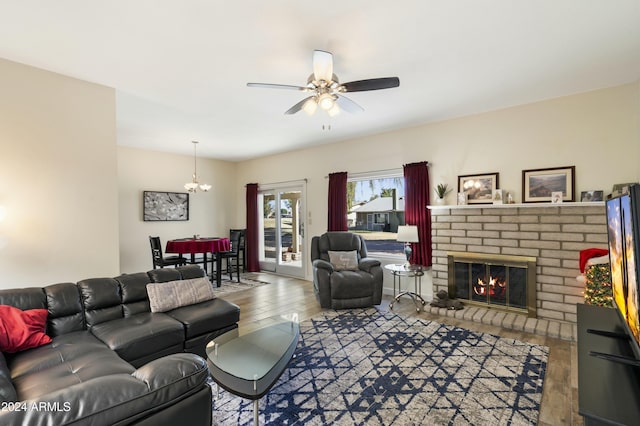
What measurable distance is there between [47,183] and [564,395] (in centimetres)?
470

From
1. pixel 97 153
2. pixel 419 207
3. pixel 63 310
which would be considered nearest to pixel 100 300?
pixel 63 310

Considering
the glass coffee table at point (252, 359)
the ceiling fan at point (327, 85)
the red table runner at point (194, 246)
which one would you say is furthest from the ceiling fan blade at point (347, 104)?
the red table runner at point (194, 246)

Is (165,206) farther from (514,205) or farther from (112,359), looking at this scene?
(514,205)

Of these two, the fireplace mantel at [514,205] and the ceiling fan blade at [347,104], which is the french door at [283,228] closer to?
the fireplace mantel at [514,205]

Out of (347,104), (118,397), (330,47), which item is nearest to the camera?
(118,397)

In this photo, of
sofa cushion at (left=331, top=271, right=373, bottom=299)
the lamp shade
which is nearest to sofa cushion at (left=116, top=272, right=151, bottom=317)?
sofa cushion at (left=331, top=271, right=373, bottom=299)

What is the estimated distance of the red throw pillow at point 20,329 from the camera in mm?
1901

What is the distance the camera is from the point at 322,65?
7.56ft

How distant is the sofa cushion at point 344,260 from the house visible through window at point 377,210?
90 cm

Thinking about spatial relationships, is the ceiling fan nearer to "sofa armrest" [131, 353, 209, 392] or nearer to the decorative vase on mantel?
"sofa armrest" [131, 353, 209, 392]

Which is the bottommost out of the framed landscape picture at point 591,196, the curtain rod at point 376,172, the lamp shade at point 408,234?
the lamp shade at point 408,234

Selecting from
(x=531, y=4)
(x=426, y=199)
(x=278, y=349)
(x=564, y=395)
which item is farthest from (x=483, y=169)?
(x=278, y=349)

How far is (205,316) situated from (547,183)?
13.6ft

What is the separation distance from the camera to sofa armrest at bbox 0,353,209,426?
0.79m
